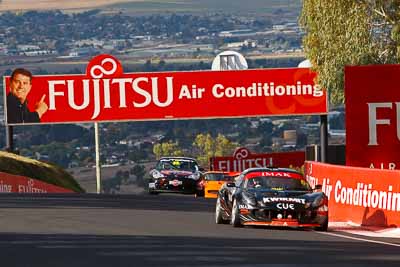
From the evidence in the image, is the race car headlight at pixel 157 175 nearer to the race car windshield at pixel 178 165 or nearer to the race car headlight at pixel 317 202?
the race car windshield at pixel 178 165

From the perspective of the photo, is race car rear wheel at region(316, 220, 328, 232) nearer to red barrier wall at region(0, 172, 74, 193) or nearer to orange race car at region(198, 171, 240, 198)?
orange race car at region(198, 171, 240, 198)

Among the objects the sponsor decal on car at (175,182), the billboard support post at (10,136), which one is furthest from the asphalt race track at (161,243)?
the billboard support post at (10,136)

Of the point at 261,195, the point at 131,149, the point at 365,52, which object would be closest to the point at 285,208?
the point at 261,195

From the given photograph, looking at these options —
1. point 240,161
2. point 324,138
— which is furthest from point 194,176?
point 240,161

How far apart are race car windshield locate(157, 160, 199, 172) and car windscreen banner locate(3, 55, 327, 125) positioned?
37.9 feet

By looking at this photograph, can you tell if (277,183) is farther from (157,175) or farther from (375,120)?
(157,175)

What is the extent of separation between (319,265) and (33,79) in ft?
144

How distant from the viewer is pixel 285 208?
2466 cm

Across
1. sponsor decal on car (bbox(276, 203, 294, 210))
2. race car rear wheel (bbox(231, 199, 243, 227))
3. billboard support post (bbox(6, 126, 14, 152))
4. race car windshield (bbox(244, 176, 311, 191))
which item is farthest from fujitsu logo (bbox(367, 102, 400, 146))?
billboard support post (bbox(6, 126, 14, 152))

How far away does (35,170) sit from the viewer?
61.5m

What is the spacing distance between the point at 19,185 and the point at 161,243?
32037 millimetres

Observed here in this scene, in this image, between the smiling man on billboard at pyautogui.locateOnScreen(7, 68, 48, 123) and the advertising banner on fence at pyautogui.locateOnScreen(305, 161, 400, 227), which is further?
the smiling man on billboard at pyautogui.locateOnScreen(7, 68, 48, 123)

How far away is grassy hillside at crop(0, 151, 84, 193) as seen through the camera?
5912 centimetres

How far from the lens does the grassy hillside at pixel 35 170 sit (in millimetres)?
59125
